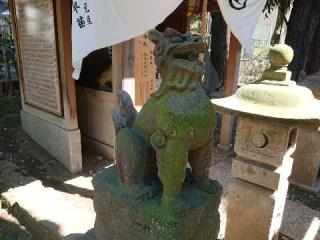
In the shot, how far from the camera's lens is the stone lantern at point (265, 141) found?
2217 millimetres

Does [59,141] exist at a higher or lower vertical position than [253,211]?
lower

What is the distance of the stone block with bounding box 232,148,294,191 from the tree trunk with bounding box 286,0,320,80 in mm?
2900

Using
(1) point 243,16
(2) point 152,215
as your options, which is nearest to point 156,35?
(2) point 152,215

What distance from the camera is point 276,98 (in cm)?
224

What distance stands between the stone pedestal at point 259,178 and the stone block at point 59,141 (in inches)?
105

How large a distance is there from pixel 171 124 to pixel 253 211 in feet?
5.29

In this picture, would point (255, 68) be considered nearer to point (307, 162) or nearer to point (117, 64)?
point (307, 162)

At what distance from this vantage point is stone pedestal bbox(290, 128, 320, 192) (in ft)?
13.9

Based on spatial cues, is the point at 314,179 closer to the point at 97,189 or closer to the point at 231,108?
the point at 231,108

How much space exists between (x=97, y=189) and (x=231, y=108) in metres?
1.18

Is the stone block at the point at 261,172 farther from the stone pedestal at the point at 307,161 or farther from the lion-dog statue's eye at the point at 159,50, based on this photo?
the stone pedestal at the point at 307,161

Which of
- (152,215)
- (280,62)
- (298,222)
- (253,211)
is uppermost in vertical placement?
(280,62)

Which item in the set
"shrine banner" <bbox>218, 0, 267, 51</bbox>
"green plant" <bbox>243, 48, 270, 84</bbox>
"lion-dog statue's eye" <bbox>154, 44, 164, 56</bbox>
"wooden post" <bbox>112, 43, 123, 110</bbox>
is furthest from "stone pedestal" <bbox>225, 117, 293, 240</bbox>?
"green plant" <bbox>243, 48, 270, 84</bbox>

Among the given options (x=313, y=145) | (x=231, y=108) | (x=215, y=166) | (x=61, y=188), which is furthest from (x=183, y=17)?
(x=231, y=108)
